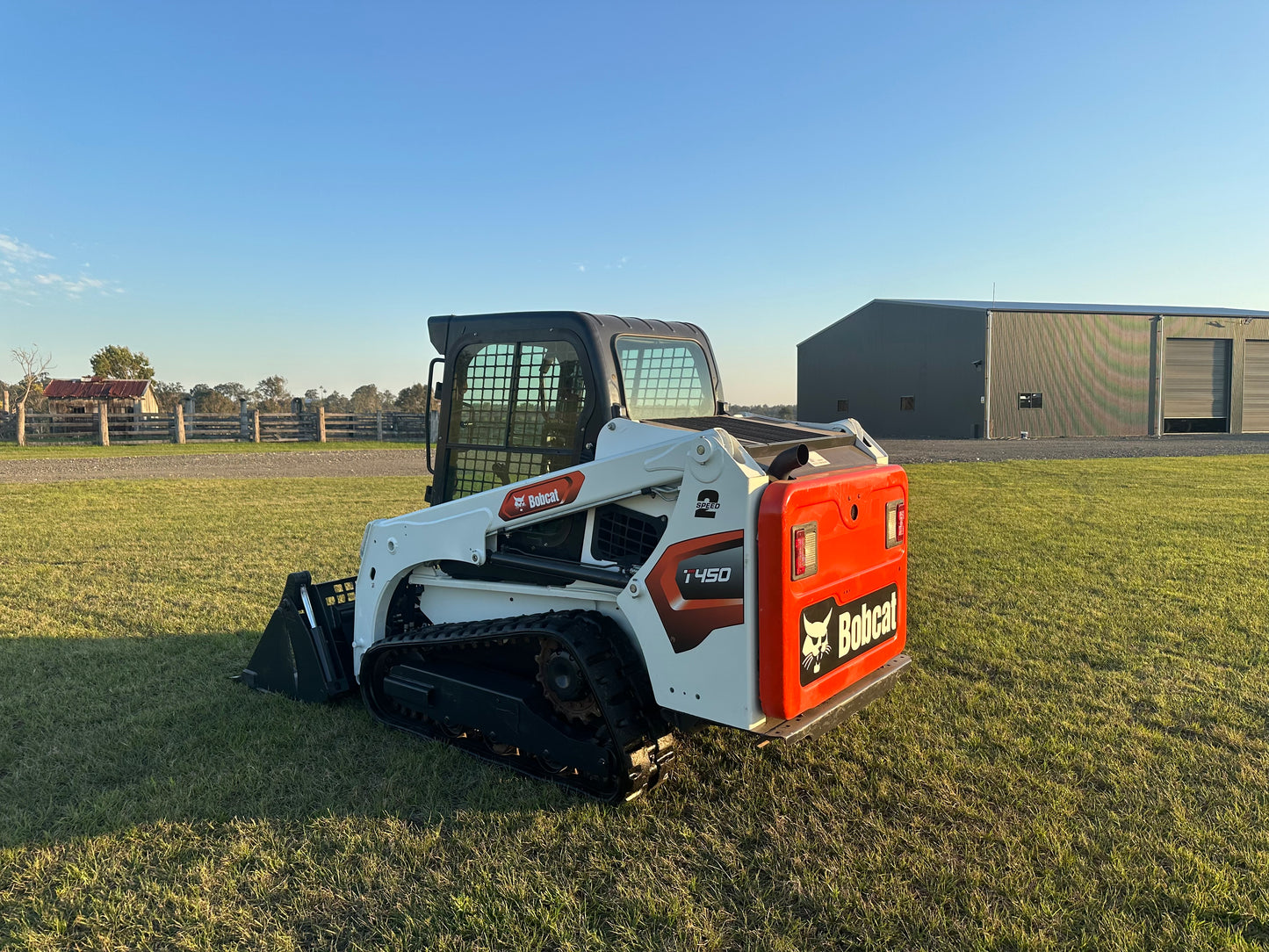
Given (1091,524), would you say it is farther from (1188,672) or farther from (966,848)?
(966,848)

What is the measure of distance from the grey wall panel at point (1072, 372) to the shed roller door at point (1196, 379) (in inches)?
74.3

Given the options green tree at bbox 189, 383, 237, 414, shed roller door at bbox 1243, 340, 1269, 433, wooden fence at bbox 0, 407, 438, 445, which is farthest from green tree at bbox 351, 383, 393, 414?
shed roller door at bbox 1243, 340, 1269, 433

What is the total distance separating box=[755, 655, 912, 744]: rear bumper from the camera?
3.05 metres

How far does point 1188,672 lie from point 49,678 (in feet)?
23.6

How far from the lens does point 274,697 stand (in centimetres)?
462

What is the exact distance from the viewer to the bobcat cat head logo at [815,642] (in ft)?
10.3

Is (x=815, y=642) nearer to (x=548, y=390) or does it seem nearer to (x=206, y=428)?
(x=548, y=390)

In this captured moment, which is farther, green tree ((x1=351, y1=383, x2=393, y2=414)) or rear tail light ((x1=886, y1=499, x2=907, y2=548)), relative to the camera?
green tree ((x1=351, y1=383, x2=393, y2=414))

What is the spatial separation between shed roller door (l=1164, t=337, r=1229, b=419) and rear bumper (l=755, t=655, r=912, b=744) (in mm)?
37912

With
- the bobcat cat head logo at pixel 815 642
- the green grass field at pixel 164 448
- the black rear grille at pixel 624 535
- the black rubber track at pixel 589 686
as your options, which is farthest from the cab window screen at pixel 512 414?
the green grass field at pixel 164 448

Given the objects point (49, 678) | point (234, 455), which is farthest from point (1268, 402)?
point (49, 678)

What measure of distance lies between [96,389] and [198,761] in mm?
51991

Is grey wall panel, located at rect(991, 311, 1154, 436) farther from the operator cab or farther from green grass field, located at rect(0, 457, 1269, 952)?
the operator cab

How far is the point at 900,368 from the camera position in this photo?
35656mm
